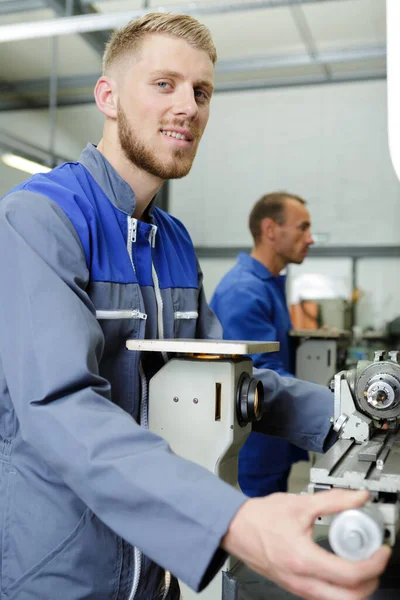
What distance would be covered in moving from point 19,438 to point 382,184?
491cm

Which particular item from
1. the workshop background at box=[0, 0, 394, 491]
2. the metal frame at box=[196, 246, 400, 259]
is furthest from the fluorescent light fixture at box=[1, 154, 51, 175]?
the metal frame at box=[196, 246, 400, 259]

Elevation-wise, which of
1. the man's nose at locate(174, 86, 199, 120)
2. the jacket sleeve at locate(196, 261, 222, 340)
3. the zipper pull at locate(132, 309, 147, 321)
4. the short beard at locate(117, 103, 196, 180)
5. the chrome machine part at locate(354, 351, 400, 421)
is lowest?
the chrome machine part at locate(354, 351, 400, 421)

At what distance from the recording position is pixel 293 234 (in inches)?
108

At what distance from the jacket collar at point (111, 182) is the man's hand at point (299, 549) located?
58cm

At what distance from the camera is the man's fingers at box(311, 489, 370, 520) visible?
605mm

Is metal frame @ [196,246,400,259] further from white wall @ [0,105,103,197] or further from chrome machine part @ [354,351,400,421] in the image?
chrome machine part @ [354,351,400,421]

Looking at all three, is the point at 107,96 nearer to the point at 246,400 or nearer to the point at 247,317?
the point at 246,400

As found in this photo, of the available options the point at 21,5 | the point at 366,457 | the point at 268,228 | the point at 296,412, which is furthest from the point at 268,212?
the point at 21,5

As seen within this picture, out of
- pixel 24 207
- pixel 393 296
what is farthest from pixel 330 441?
pixel 393 296

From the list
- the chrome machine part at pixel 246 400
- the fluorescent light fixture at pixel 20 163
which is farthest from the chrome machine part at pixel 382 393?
the fluorescent light fixture at pixel 20 163

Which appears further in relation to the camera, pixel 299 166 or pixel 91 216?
pixel 299 166

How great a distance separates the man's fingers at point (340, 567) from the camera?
0.57 m

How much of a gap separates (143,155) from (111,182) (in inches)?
2.9

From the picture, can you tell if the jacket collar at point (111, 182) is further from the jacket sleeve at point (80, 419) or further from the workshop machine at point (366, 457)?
the workshop machine at point (366, 457)
